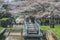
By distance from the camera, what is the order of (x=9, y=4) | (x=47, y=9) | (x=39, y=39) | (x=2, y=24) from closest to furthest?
(x=39, y=39) < (x=2, y=24) < (x=47, y=9) < (x=9, y=4)

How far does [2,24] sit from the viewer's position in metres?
37.6

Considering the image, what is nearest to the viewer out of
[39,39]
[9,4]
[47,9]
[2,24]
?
[39,39]

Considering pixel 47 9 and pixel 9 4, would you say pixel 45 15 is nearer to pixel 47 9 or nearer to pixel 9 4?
pixel 47 9

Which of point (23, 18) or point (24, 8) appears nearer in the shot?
point (24, 8)

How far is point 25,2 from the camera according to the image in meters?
43.9

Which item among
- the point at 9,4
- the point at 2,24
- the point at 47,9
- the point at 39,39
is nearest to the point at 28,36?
the point at 39,39

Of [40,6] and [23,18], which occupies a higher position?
[40,6]

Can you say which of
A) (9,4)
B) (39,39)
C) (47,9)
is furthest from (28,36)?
(9,4)

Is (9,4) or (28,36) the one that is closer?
(28,36)

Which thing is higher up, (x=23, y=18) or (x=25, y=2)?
(x=25, y=2)

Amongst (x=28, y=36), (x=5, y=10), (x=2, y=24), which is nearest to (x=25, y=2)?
(x=5, y=10)

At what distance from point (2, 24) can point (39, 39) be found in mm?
12471

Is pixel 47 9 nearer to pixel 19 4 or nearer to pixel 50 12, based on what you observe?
pixel 50 12

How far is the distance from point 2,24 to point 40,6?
7.83 meters
